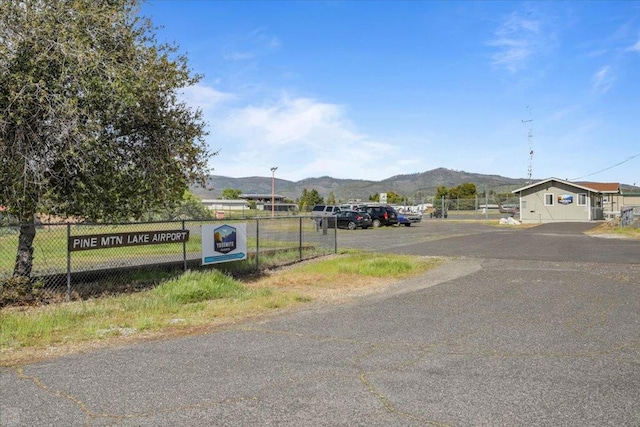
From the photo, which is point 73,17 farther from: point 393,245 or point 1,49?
point 393,245

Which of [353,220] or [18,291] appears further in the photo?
[353,220]

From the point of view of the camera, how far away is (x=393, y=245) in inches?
942

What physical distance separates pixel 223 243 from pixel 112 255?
3.13 m

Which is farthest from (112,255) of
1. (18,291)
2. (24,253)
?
(18,291)

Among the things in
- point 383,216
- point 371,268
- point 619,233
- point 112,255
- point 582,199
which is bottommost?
point 371,268

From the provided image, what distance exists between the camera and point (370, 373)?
5.47 m

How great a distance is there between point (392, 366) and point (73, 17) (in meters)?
8.33

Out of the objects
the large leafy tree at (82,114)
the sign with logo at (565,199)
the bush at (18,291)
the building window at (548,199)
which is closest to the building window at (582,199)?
the sign with logo at (565,199)

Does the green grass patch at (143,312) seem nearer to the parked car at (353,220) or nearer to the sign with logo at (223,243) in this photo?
the sign with logo at (223,243)

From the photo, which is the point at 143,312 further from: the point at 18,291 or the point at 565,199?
the point at 565,199

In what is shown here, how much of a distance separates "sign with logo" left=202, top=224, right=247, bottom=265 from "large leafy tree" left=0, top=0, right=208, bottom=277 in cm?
203

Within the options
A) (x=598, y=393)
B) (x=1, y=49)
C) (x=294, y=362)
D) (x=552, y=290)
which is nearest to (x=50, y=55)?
(x=1, y=49)

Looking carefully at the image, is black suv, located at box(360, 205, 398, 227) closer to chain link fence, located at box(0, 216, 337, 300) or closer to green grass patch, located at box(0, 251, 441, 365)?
chain link fence, located at box(0, 216, 337, 300)

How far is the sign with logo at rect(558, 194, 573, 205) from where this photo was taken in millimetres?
50969
